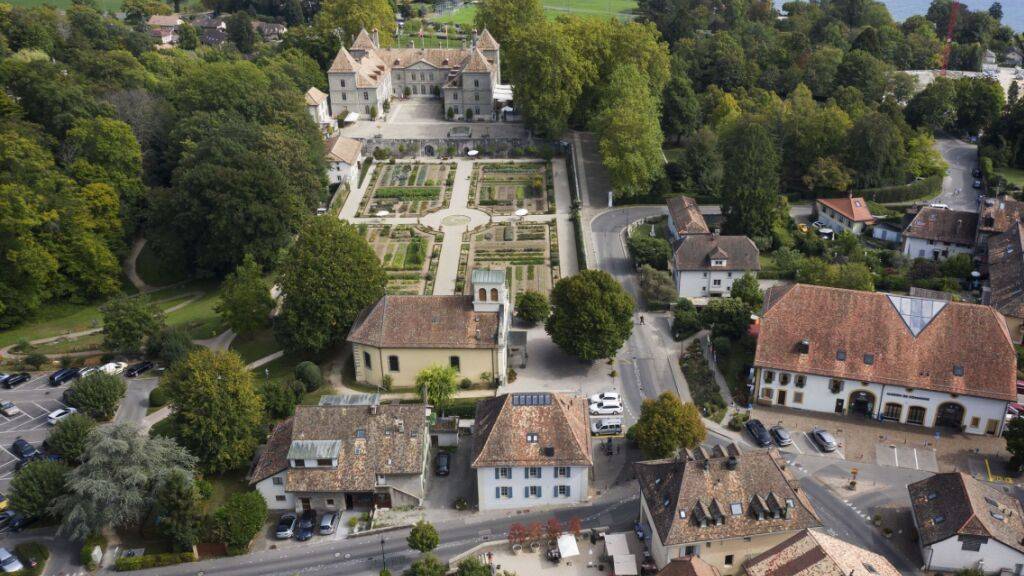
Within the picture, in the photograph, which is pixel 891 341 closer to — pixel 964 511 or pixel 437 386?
pixel 964 511

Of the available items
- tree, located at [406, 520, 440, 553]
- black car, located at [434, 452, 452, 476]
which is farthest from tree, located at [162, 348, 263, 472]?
tree, located at [406, 520, 440, 553]

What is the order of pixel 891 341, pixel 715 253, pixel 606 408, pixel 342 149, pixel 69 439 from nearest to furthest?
pixel 69 439 → pixel 891 341 → pixel 606 408 → pixel 715 253 → pixel 342 149

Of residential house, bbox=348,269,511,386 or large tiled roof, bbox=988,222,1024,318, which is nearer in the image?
residential house, bbox=348,269,511,386

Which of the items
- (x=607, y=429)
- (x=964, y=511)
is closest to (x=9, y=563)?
(x=607, y=429)

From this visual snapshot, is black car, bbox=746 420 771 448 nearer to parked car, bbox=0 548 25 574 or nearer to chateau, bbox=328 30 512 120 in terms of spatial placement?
parked car, bbox=0 548 25 574

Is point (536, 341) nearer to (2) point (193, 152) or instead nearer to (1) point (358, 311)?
(1) point (358, 311)

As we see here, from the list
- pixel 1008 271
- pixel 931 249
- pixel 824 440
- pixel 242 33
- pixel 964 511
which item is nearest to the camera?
pixel 964 511

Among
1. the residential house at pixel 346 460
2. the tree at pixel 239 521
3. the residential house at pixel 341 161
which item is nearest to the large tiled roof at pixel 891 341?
the residential house at pixel 346 460
